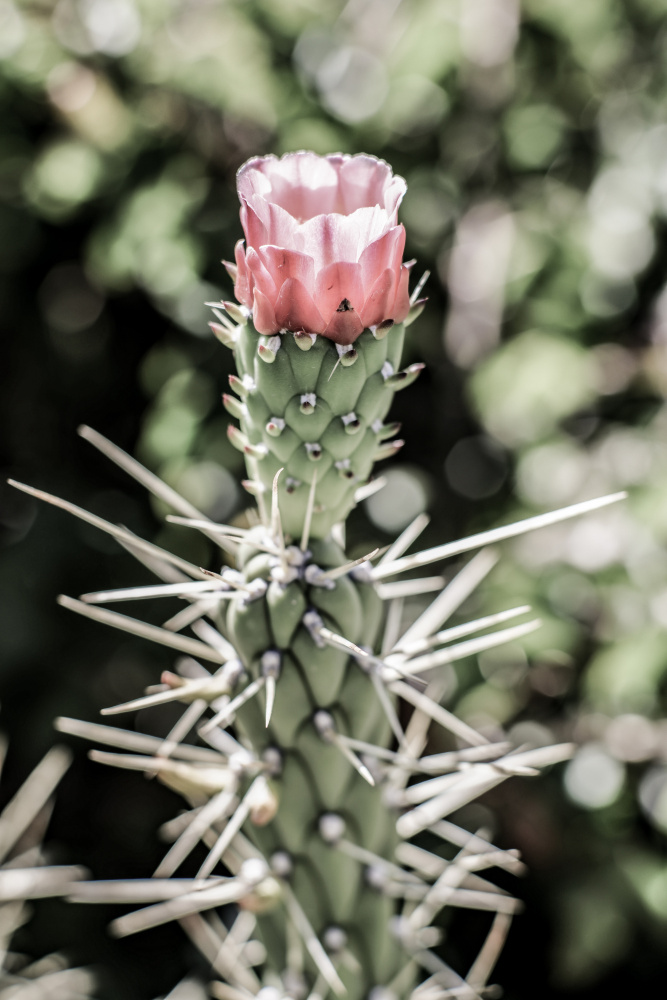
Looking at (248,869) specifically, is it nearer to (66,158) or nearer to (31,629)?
(31,629)

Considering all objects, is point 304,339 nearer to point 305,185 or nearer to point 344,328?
point 344,328

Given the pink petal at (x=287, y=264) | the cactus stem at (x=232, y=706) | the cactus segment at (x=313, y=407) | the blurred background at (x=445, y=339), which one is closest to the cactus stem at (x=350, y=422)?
the cactus segment at (x=313, y=407)

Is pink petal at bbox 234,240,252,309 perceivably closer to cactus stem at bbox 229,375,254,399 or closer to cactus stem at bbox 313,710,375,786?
cactus stem at bbox 229,375,254,399

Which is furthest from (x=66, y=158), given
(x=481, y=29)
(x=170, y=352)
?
(x=481, y=29)

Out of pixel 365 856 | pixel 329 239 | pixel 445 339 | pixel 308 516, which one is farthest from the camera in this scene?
pixel 445 339

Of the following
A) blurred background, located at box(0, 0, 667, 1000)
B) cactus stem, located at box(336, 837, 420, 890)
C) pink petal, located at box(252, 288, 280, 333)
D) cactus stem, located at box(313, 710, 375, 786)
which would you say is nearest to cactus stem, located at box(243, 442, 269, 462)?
pink petal, located at box(252, 288, 280, 333)

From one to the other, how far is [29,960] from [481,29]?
194 centimetres

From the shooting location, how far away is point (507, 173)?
1.65 m

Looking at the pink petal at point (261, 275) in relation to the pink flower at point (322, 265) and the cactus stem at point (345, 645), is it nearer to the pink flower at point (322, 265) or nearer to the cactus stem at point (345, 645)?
the pink flower at point (322, 265)

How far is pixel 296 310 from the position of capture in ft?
1.95

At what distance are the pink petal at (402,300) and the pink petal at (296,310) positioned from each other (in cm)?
6

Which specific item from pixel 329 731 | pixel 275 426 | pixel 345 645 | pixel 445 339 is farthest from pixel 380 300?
pixel 445 339

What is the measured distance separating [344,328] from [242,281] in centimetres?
9

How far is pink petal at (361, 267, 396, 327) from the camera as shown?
599 millimetres
